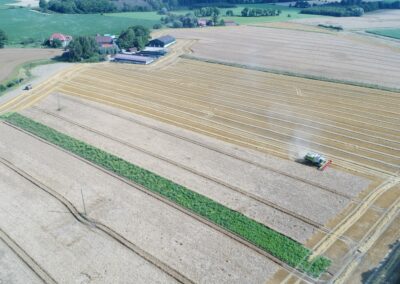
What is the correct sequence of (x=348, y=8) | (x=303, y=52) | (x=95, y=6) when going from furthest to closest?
(x=348, y=8), (x=95, y=6), (x=303, y=52)

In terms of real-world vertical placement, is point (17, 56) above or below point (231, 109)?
above

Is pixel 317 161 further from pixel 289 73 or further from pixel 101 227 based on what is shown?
pixel 289 73

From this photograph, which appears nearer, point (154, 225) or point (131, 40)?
point (154, 225)

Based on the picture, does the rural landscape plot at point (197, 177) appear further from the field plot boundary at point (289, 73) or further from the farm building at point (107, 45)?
the farm building at point (107, 45)

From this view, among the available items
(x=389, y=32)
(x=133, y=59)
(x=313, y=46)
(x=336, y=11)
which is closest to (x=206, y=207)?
(x=133, y=59)

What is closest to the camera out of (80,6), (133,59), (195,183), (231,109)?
(195,183)

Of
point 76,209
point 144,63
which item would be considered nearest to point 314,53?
point 144,63

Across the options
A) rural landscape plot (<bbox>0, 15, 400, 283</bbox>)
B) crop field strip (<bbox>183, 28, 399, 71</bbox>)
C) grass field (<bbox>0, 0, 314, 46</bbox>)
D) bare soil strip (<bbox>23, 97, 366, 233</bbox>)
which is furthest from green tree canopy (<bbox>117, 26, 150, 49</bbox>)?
bare soil strip (<bbox>23, 97, 366, 233</bbox>)

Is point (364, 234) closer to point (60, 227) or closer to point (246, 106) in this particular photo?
point (60, 227)

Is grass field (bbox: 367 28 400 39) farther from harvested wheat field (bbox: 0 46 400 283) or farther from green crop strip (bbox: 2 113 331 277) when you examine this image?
green crop strip (bbox: 2 113 331 277)
